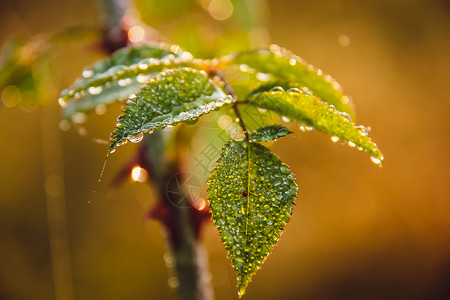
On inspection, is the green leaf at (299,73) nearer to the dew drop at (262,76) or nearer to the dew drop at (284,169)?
the dew drop at (262,76)

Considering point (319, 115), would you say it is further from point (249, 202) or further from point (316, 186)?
point (316, 186)

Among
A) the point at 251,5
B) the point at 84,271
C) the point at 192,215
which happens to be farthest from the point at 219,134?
the point at 84,271

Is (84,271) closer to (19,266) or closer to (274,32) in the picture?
(19,266)

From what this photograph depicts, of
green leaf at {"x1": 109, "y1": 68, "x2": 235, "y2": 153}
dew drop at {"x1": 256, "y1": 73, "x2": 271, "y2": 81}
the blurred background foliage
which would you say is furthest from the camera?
the blurred background foliage

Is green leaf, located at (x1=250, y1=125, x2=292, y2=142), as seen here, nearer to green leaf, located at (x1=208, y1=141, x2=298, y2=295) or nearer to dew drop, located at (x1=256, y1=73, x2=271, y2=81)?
green leaf, located at (x1=208, y1=141, x2=298, y2=295)

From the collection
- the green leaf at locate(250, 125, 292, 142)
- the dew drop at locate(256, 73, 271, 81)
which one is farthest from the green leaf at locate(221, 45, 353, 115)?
the green leaf at locate(250, 125, 292, 142)

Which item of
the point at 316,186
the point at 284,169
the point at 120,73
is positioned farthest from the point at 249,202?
the point at 316,186
